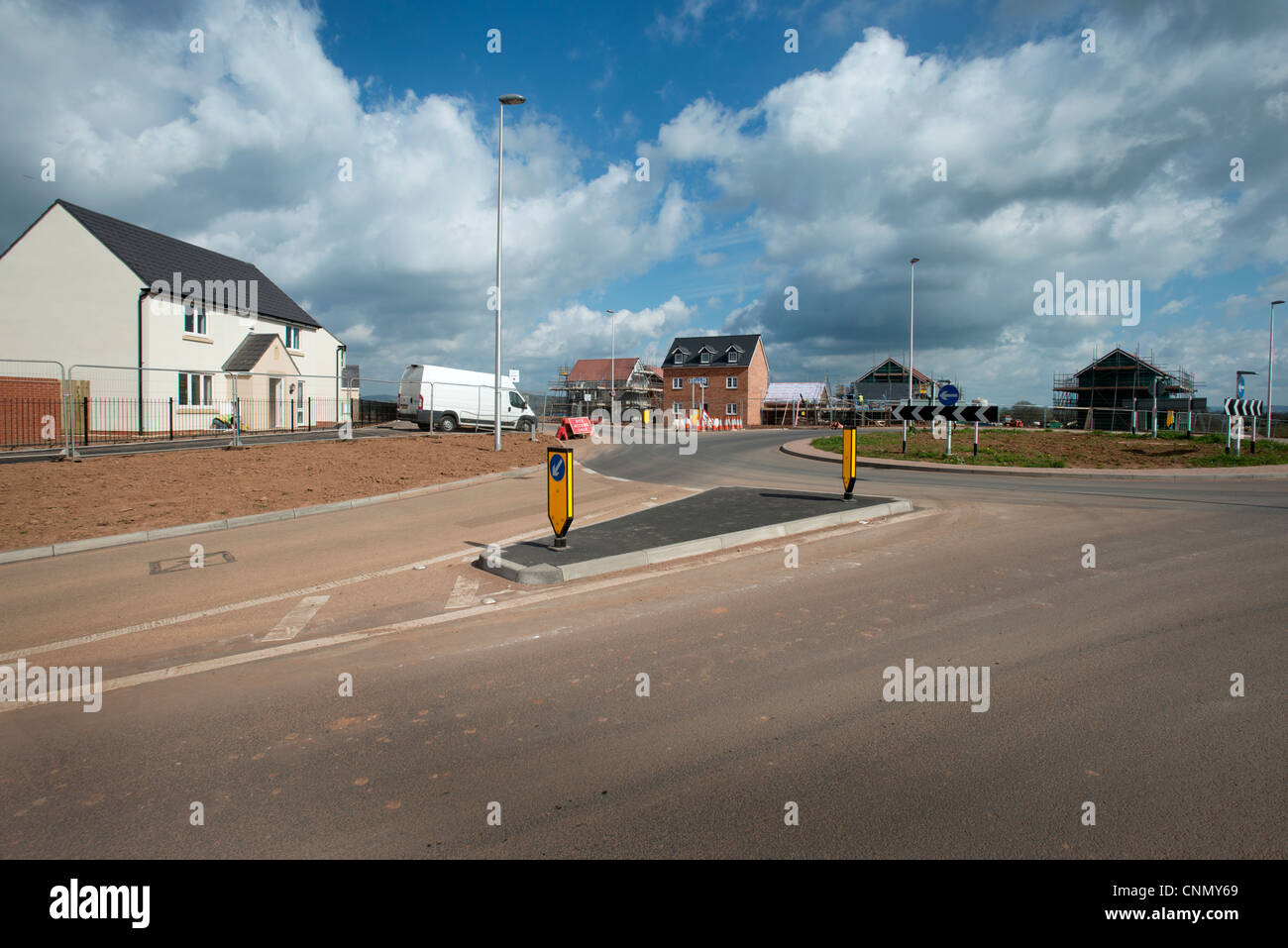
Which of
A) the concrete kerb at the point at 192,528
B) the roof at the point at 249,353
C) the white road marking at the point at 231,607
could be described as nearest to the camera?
the white road marking at the point at 231,607

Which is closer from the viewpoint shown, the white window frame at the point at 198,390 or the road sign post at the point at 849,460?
the road sign post at the point at 849,460

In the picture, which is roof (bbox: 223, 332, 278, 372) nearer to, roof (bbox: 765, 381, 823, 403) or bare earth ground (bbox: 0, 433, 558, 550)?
bare earth ground (bbox: 0, 433, 558, 550)

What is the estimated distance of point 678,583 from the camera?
719cm

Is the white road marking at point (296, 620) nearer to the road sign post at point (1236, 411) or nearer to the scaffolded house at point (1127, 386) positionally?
the road sign post at point (1236, 411)

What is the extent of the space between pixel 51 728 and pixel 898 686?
5.04 metres

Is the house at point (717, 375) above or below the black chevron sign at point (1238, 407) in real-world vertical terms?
above

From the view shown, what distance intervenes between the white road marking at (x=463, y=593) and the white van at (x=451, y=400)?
2446 cm

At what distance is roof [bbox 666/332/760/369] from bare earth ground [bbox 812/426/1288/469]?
4389cm

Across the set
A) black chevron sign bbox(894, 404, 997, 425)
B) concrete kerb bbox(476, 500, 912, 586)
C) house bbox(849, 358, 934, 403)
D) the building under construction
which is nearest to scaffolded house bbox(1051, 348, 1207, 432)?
house bbox(849, 358, 934, 403)

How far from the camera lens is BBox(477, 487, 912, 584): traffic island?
25.2 ft

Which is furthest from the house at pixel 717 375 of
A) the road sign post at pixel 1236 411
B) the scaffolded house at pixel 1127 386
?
the road sign post at pixel 1236 411

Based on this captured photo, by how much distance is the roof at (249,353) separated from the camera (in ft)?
109
